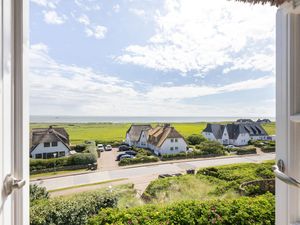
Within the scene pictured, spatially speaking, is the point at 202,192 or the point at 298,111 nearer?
the point at 298,111

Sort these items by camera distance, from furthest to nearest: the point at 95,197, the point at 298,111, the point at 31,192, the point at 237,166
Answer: the point at 237,166
the point at 95,197
the point at 31,192
the point at 298,111

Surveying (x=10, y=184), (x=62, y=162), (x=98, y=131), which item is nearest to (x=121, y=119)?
→ (x=98, y=131)

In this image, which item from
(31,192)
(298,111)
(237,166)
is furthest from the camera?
(237,166)

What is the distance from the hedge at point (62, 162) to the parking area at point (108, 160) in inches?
1.5

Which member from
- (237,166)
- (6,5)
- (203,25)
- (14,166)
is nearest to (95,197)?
(14,166)

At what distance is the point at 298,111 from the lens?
0.54 meters

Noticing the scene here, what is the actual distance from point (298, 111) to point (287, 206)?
0.81 feet

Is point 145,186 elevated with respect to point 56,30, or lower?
lower

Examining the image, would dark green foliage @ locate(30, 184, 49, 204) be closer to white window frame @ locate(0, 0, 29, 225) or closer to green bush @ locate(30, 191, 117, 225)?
green bush @ locate(30, 191, 117, 225)

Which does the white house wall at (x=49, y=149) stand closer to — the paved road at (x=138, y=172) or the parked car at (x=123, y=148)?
the paved road at (x=138, y=172)

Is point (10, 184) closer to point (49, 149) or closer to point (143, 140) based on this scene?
point (49, 149)

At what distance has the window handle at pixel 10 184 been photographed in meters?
0.53

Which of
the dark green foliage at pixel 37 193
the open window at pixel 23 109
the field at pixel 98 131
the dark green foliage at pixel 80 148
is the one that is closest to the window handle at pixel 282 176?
the open window at pixel 23 109

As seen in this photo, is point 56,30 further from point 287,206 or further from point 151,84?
point 287,206
